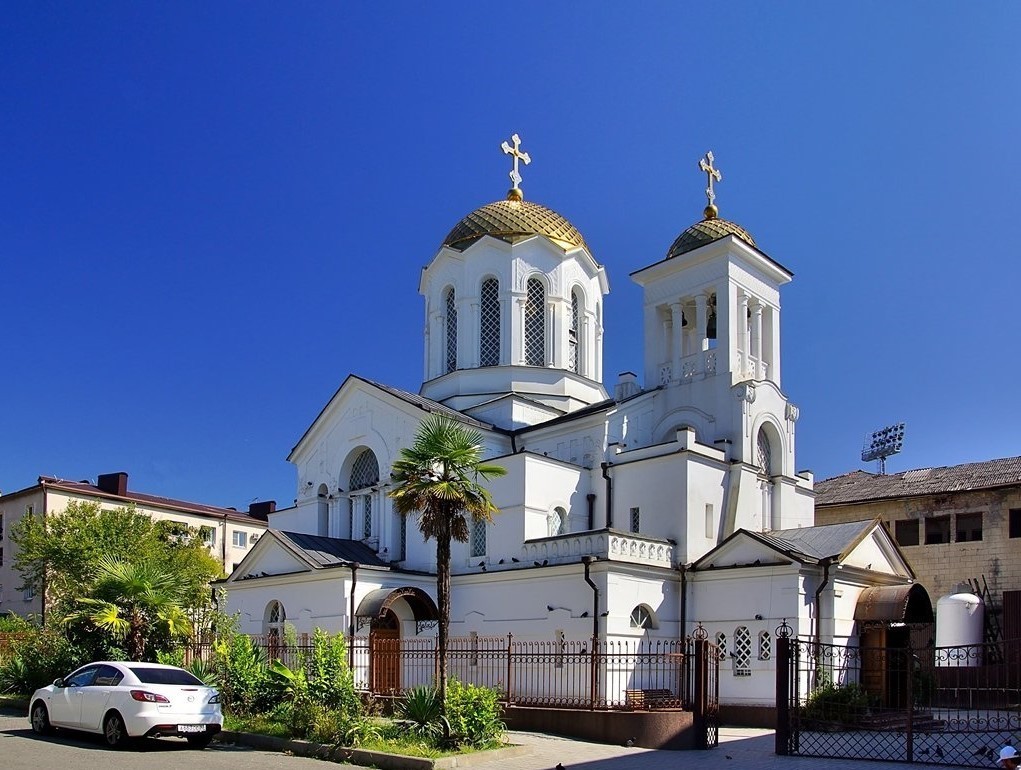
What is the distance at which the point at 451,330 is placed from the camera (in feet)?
111

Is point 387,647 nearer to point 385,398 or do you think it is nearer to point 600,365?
point 385,398

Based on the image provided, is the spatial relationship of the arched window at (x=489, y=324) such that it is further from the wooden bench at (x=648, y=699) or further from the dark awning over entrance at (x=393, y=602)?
the wooden bench at (x=648, y=699)

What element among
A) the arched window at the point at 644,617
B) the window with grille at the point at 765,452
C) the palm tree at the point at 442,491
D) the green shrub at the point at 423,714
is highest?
the window with grille at the point at 765,452

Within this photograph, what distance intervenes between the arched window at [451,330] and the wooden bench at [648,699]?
14571 mm

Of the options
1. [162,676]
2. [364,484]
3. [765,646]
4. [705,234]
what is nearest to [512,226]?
[705,234]

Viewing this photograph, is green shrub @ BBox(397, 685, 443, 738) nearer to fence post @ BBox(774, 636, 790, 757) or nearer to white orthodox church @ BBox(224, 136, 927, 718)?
fence post @ BBox(774, 636, 790, 757)

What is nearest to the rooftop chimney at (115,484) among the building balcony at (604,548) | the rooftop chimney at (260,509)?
the rooftop chimney at (260,509)

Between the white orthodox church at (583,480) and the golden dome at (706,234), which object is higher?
the golden dome at (706,234)

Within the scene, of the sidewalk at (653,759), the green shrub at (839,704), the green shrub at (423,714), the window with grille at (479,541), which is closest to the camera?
the sidewalk at (653,759)

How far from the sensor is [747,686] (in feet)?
74.4

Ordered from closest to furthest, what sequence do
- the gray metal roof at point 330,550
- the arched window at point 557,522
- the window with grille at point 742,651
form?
the window with grille at point 742,651 → the arched window at point 557,522 → the gray metal roof at point 330,550

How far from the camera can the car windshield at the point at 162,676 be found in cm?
1644

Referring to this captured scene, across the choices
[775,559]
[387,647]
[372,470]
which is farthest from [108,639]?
[775,559]

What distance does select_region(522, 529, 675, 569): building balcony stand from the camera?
75.9 feet
